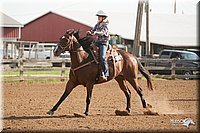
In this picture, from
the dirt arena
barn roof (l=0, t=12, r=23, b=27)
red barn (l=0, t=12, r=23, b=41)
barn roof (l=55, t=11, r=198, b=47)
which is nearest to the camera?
the dirt arena

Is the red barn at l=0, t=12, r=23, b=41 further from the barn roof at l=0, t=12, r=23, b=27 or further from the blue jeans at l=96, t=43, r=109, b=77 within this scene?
the blue jeans at l=96, t=43, r=109, b=77

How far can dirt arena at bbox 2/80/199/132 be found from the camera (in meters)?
8.91

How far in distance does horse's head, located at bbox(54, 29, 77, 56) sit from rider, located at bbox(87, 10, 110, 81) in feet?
1.52

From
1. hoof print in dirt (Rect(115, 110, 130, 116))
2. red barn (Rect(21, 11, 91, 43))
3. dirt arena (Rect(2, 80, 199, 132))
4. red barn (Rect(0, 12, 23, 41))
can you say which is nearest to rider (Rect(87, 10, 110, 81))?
hoof print in dirt (Rect(115, 110, 130, 116))

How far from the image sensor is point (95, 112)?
11297mm

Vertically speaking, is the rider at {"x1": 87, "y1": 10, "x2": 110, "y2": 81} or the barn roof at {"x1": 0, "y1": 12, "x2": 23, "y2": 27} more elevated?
the barn roof at {"x1": 0, "y1": 12, "x2": 23, "y2": 27}

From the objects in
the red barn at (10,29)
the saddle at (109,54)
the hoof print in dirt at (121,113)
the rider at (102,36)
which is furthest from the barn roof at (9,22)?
the hoof print in dirt at (121,113)

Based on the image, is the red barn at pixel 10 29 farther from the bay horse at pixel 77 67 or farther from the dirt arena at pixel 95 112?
the bay horse at pixel 77 67

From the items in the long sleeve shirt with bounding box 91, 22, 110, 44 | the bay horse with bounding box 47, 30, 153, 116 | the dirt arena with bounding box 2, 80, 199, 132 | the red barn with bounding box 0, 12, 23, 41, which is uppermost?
the red barn with bounding box 0, 12, 23, 41

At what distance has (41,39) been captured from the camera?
168ft

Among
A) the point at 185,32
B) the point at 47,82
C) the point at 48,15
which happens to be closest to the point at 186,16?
the point at 185,32

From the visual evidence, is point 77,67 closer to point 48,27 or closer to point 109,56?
point 109,56

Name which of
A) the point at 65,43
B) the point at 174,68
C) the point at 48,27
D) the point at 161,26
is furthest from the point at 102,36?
the point at 161,26

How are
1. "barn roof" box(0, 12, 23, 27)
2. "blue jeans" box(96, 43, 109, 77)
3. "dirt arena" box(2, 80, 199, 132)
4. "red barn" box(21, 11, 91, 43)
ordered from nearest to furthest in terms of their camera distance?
"dirt arena" box(2, 80, 199, 132), "blue jeans" box(96, 43, 109, 77), "barn roof" box(0, 12, 23, 27), "red barn" box(21, 11, 91, 43)
